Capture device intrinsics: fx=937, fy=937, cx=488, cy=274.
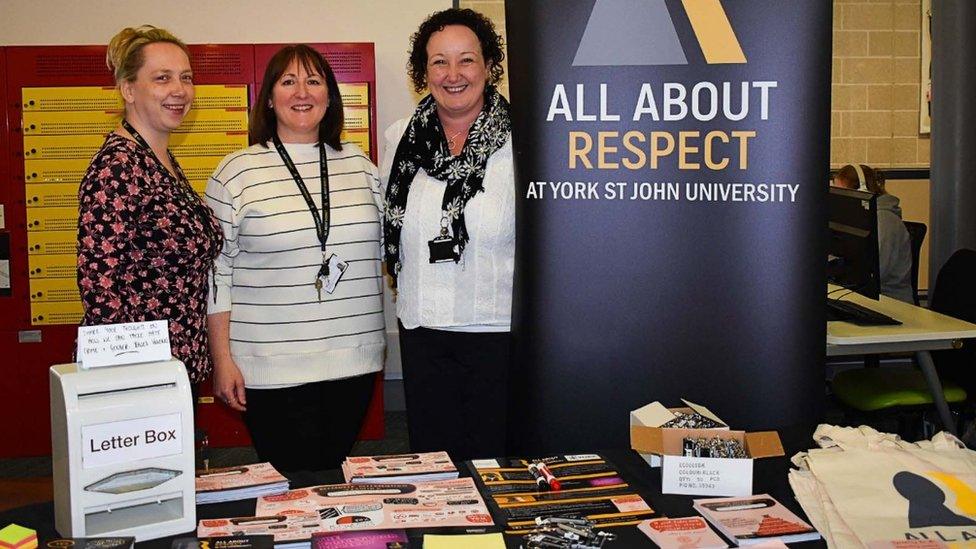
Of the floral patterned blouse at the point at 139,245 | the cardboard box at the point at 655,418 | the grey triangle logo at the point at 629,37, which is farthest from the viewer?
the floral patterned blouse at the point at 139,245

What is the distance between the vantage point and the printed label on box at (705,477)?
1.77 meters

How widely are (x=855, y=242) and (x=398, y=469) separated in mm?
2618

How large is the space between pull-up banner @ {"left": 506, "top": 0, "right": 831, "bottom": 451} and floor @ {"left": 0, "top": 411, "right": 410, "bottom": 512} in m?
2.35

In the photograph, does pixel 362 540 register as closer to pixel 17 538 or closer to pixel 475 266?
pixel 17 538

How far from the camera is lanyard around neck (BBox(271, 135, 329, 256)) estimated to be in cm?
259

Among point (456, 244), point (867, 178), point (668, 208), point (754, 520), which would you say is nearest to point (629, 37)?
point (668, 208)

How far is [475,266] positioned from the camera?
2604mm

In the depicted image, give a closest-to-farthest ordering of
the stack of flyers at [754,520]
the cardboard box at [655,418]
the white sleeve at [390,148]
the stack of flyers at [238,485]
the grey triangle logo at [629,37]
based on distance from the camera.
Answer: the stack of flyers at [754,520] → the stack of flyers at [238,485] → the cardboard box at [655,418] → the grey triangle logo at [629,37] → the white sleeve at [390,148]

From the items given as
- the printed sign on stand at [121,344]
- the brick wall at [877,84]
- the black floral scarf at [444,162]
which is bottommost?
the printed sign on stand at [121,344]

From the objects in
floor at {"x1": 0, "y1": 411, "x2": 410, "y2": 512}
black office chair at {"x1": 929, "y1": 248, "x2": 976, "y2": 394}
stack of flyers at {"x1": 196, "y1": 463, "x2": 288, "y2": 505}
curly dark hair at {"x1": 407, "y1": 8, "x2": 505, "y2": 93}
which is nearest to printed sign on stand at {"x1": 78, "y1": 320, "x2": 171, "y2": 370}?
stack of flyers at {"x1": 196, "y1": 463, "x2": 288, "y2": 505}

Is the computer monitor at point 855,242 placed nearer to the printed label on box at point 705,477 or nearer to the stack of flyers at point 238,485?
the printed label on box at point 705,477

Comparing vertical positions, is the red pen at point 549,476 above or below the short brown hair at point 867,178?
below

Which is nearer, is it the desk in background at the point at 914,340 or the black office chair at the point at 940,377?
the desk in background at the point at 914,340

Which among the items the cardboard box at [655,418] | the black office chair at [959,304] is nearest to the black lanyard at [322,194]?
the cardboard box at [655,418]
